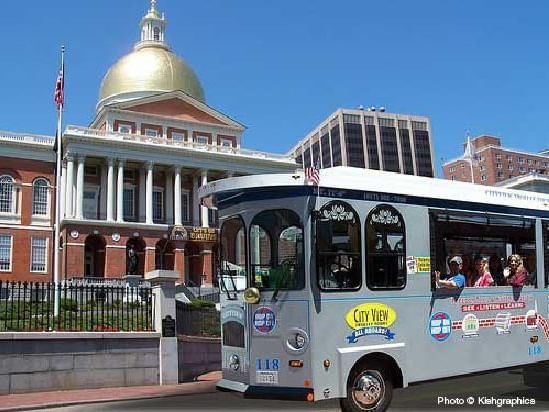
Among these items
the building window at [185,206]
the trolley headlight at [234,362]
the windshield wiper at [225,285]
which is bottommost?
the trolley headlight at [234,362]

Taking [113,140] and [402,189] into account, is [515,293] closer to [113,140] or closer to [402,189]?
[402,189]

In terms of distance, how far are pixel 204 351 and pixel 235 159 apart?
5309 centimetres

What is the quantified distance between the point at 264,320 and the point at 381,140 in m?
75.4

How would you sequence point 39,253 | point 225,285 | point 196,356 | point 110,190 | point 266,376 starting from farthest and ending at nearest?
point 110,190
point 39,253
point 196,356
point 225,285
point 266,376

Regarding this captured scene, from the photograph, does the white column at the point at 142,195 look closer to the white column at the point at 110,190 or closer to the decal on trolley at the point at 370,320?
the white column at the point at 110,190

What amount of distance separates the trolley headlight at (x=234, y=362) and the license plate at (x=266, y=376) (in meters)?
0.46

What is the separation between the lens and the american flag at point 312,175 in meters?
8.13

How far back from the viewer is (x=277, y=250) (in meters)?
8.29

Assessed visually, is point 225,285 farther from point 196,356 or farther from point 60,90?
point 60,90

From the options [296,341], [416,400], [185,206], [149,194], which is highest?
[149,194]

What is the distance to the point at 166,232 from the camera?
213 feet

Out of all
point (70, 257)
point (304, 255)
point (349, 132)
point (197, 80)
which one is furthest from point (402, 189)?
point (197, 80)

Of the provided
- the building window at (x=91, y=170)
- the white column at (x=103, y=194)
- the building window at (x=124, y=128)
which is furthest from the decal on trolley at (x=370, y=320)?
the building window at (x=124, y=128)

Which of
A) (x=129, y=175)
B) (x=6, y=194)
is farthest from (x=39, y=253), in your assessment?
(x=129, y=175)
